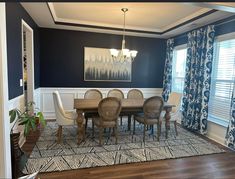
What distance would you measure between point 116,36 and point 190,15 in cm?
229

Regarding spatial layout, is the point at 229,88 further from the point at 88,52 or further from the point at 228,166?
the point at 88,52

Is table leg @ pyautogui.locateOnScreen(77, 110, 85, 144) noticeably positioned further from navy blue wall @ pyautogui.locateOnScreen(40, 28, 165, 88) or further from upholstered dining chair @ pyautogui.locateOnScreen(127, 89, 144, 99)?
navy blue wall @ pyautogui.locateOnScreen(40, 28, 165, 88)

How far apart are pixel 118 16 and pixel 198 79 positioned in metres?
2.41

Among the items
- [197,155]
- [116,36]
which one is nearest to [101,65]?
[116,36]

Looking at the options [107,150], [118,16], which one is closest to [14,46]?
[118,16]

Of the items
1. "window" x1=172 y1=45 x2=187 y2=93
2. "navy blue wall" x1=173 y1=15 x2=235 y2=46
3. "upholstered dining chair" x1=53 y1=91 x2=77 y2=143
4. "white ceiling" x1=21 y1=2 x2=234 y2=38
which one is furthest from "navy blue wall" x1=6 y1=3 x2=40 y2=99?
"window" x1=172 y1=45 x2=187 y2=93

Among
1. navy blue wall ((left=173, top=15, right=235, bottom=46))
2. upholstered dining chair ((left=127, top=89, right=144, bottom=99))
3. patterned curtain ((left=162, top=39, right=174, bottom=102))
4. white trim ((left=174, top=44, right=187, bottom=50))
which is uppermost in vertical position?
navy blue wall ((left=173, top=15, right=235, bottom=46))

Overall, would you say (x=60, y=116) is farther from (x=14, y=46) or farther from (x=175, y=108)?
(x=175, y=108)

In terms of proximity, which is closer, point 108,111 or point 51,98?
point 108,111

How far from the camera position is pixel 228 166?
9.12 ft

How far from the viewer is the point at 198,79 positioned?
4.27 meters

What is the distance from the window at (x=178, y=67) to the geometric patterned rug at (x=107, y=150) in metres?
1.75

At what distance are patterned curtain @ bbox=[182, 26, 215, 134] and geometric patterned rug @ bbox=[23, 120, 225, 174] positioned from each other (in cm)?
46

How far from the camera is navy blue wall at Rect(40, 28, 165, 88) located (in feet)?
16.6
